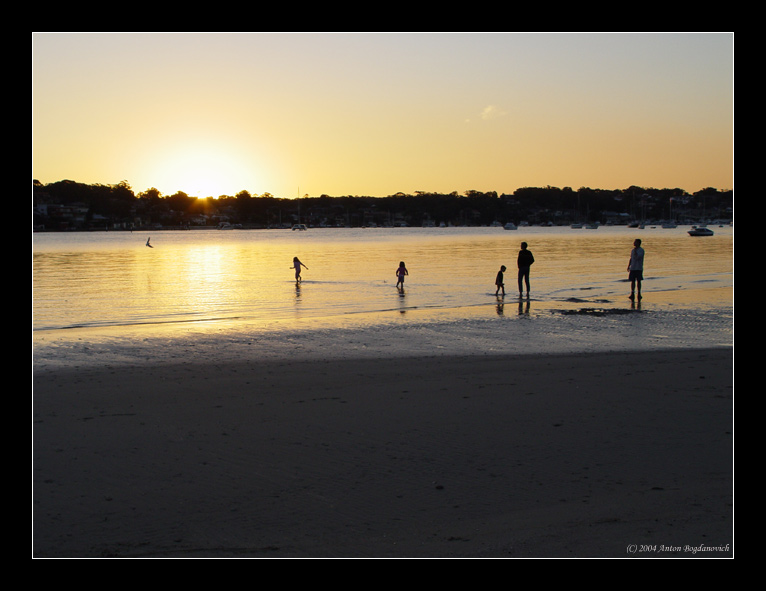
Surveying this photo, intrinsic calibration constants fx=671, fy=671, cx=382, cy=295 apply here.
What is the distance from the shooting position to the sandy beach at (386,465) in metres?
4.98

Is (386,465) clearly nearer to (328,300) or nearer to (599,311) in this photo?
(599,311)

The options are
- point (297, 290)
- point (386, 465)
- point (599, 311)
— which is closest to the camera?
point (386, 465)

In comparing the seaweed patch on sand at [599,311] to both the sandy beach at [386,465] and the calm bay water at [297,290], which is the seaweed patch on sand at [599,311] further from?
the sandy beach at [386,465]

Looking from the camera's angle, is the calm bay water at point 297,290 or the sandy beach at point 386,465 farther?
the calm bay water at point 297,290

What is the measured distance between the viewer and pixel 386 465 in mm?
6430

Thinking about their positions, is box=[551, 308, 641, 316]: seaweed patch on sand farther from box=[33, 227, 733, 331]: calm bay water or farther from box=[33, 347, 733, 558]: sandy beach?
box=[33, 347, 733, 558]: sandy beach

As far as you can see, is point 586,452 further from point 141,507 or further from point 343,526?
point 141,507

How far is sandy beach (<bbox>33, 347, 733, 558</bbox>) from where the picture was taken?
498 cm

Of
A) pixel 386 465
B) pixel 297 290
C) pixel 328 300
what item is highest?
pixel 297 290

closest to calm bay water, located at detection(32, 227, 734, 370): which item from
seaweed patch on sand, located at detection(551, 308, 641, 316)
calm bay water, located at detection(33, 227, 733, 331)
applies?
calm bay water, located at detection(33, 227, 733, 331)

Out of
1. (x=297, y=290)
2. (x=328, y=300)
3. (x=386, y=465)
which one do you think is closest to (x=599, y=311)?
(x=328, y=300)

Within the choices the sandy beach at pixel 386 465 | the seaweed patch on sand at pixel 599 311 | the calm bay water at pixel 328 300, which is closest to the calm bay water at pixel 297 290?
the calm bay water at pixel 328 300

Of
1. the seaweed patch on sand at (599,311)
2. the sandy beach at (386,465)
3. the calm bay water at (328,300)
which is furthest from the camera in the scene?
the seaweed patch on sand at (599,311)
